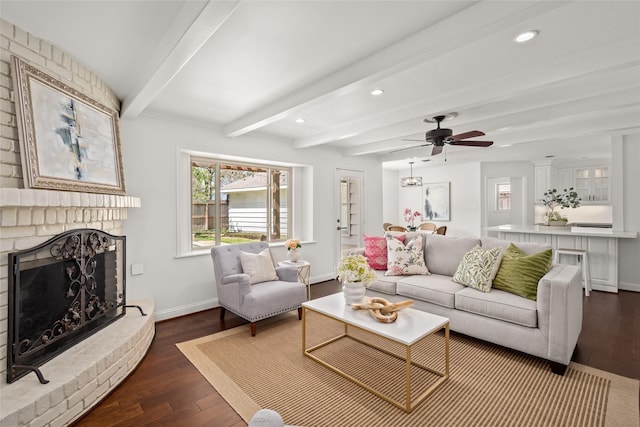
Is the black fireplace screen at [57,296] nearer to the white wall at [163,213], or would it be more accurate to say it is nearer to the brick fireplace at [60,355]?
the brick fireplace at [60,355]

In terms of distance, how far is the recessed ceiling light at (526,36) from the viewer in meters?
1.98

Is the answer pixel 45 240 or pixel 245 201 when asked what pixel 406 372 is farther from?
pixel 245 201

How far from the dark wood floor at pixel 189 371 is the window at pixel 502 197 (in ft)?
13.0

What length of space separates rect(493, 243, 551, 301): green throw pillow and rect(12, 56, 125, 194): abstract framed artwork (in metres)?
3.77

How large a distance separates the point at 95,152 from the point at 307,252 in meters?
3.38

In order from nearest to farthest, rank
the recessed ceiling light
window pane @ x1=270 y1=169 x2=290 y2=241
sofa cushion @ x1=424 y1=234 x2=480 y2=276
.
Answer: the recessed ceiling light, sofa cushion @ x1=424 y1=234 x2=480 y2=276, window pane @ x1=270 y1=169 x2=290 y2=241

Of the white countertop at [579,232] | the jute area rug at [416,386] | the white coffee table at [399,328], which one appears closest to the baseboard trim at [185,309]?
the jute area rug at [416,386]

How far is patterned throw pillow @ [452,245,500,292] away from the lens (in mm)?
2957

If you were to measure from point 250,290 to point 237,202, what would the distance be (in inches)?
71.2

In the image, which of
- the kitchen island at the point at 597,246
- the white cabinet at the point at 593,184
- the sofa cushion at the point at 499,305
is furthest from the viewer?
the white cabinet at the point at 593,184

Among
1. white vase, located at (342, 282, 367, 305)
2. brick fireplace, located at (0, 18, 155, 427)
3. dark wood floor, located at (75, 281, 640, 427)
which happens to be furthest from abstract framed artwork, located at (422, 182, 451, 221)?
brick fireplace, located at (0, 18, 155, 427)

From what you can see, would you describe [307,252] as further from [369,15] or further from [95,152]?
[369,15]

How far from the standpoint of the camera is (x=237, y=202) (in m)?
4.65

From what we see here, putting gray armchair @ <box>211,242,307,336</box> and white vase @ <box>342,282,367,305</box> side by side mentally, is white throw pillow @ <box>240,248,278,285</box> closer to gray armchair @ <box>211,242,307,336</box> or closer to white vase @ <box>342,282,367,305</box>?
gray armchair @ <box>211,242,307,336</box>
